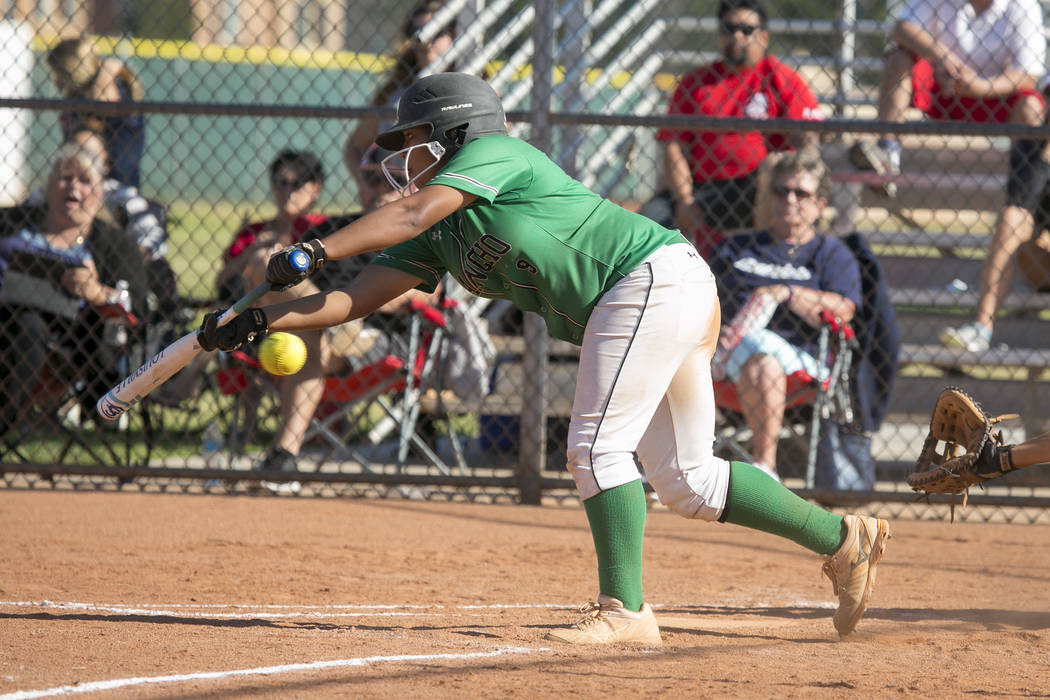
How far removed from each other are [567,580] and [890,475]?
10.3ft

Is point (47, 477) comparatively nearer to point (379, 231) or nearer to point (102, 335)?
point (102, 335)

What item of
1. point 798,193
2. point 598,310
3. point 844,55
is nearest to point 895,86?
point 798,193

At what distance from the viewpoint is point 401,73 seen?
7133 mm

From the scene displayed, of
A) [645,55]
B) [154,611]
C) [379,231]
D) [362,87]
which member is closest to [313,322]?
[379,231]

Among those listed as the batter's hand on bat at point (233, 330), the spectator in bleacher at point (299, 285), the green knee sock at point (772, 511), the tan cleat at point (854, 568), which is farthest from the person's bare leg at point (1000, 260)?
the batter's hand on bat at point (233, 330)

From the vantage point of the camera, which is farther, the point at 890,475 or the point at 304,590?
the point at 890,475

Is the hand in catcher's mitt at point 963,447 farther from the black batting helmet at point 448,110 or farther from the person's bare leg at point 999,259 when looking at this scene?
the person's bare leg at point 999,259

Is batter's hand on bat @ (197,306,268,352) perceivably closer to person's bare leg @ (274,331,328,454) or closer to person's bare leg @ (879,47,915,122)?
person's bare leg @ (274,331,328,454)

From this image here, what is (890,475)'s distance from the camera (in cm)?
731

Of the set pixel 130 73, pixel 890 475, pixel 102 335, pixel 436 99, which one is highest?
pixel 130 73

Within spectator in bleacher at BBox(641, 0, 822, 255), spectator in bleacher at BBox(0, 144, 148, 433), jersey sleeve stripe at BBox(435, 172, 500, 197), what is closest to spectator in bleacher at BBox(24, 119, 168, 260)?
spectator in bleacher at BBox(0, 144, 148, 433)

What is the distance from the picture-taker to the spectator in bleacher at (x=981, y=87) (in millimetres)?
6969

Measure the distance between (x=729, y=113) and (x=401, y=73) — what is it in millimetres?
1848

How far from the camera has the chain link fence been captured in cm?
635
